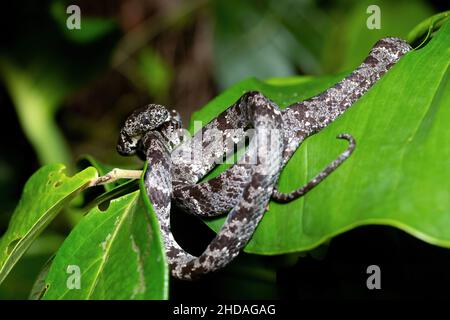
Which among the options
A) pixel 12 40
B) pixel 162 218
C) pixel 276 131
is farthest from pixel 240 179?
pixel 12 40

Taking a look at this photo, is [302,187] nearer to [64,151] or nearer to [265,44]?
[64,151]

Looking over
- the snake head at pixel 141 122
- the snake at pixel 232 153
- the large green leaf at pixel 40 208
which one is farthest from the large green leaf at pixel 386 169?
the snake head at pixel 141 122

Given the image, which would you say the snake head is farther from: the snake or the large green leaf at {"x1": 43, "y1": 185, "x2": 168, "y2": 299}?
the large green leaf at {"x1": 43, "y1": 185, "x2": 168, "y2": 299}

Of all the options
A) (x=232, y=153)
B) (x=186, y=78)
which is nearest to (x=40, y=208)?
(x=232, y=153)

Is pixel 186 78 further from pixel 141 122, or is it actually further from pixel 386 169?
pixel 386 169

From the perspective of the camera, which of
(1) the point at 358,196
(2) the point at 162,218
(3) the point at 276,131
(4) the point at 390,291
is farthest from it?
(4) the point at 390,291
